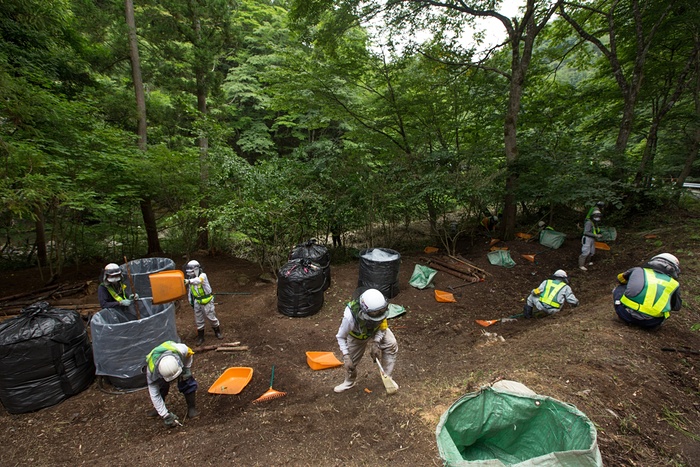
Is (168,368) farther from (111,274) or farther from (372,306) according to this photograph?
(111,274)

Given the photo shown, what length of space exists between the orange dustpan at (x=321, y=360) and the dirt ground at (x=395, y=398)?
0.41ft

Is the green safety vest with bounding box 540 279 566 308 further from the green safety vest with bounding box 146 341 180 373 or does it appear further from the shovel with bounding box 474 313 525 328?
the green safety vest with bounding box 146 341 180 373

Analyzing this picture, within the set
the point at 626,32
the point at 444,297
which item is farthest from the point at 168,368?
the point at 626,32

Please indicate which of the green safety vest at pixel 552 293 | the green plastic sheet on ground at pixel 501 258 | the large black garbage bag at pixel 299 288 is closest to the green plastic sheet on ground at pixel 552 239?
the green plastic sheet on ground at pixel 501 258

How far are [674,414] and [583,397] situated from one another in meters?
0.76

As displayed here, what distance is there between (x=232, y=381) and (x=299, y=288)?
75.3 inches

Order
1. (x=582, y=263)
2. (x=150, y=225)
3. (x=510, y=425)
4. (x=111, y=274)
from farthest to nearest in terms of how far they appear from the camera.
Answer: (x=150, y=225)
(x=582, y=263)
(x=111, y=274)
(x=510, y=425)

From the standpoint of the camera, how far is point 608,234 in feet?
25.4

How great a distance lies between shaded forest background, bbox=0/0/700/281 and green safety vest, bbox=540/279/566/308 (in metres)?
2.50

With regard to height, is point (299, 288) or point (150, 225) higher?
point (150, 225)

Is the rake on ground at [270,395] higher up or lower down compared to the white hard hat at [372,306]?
lower down

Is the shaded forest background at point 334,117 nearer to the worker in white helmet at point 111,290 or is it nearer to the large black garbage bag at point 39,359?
the worker in white helmet at point 111,290

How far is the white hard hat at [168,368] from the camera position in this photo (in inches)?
113

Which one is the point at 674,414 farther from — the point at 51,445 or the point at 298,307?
the point at 51,445
